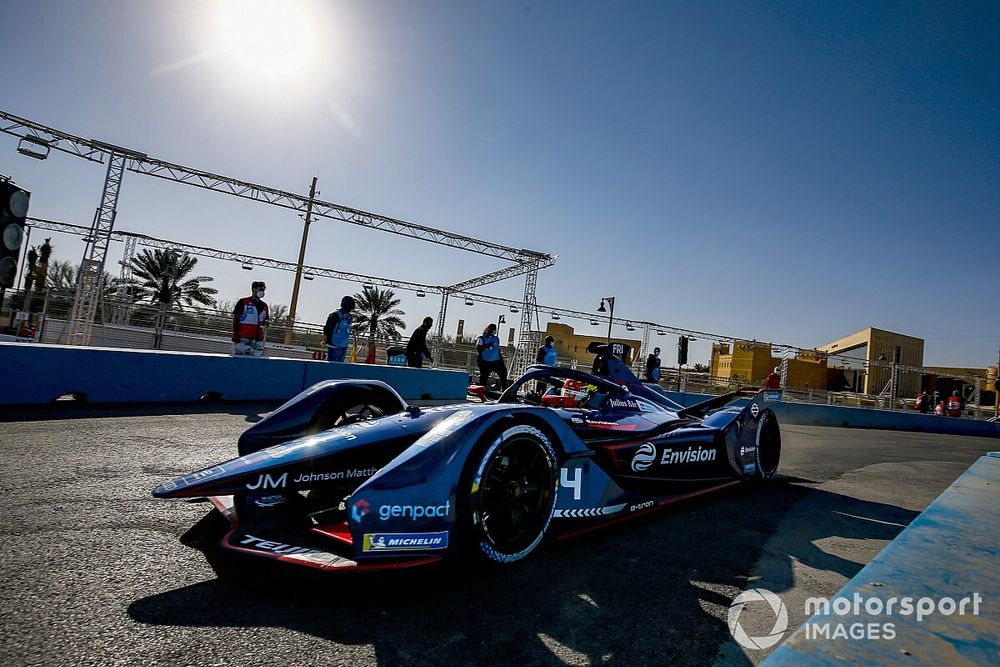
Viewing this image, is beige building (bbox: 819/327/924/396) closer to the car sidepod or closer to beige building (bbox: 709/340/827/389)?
beige building (bbox: 709/340/827/389)

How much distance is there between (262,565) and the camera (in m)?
2.12

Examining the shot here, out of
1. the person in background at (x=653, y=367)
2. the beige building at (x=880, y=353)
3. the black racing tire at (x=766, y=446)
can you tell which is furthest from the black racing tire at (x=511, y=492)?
the beige building at (x=880, y=353)

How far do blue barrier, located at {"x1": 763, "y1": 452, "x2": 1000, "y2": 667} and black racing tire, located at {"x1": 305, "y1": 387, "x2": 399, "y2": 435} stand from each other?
8.38 ft

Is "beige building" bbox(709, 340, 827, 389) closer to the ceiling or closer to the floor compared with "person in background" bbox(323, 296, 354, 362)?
closer to the ceiling

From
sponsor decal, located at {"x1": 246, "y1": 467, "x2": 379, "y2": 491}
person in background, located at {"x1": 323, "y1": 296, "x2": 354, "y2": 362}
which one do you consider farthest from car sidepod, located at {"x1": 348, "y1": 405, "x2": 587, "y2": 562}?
person in background, located at {"x1": 323, "y1": 296, "x2": 354, "y2": 362}

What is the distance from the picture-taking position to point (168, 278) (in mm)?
30375

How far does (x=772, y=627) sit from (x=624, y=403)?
233cm

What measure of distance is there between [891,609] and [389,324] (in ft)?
110

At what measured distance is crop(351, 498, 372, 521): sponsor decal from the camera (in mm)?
1901

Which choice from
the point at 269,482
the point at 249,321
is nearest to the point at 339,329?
the point at 249,321

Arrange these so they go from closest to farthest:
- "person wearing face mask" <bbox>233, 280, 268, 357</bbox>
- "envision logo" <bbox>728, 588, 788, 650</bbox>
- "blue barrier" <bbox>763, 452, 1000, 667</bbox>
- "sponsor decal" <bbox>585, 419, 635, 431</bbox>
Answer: "blue barrier" <bbox>763, 452, 1000, 667</bbox> → "envision logo" <bbox>728, 588, 788, 650</bbox> → "sponsor decal" <bbox>585, 419, 635, 431</bbox> → "person wearing face mask" <bbox>233, 280, 268, 357</bbox>

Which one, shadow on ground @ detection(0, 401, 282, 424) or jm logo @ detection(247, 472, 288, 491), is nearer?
jm logo @ detection(247, 472, 288, 491)

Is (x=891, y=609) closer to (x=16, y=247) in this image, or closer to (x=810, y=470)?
(x=810, y=470)

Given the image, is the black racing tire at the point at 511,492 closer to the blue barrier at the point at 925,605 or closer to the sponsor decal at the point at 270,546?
the sponsor decal at the point at 270,546
